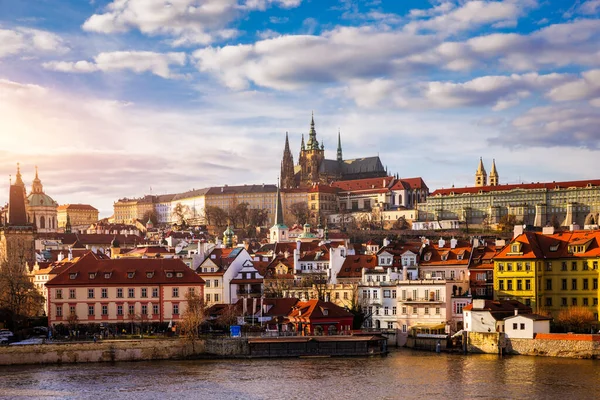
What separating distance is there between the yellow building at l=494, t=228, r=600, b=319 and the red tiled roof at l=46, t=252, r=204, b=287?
2444 cm

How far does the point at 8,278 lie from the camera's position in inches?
3314

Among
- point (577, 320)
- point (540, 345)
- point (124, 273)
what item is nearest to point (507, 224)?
point (577, 320)

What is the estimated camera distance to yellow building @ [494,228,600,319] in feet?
227

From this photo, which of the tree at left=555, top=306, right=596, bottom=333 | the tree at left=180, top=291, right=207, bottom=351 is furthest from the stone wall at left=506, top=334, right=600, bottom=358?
the tree at left=180, top=291, right=207, bottom=351

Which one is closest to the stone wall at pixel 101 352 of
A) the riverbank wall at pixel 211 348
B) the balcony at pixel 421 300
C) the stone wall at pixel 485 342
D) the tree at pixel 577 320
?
the riverbank wall at pixel 211 348

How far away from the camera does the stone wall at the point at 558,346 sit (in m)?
58.6

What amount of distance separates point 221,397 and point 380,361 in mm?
15740

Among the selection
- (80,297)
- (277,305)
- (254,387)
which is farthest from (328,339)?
(80,297)

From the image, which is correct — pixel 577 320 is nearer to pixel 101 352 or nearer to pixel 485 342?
pixel 485 342

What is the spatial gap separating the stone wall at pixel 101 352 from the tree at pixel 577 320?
85.0ft

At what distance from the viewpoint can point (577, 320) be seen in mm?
64750

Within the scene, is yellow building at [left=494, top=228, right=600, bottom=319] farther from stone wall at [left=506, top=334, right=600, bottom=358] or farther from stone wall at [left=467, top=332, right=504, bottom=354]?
stone wall at [left=506, top=334, right=600, bottom=358]

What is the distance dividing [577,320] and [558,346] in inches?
226

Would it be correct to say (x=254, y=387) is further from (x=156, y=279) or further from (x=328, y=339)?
(x=156, y=279)
